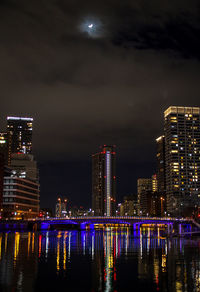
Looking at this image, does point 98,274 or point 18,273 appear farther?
point 98,274

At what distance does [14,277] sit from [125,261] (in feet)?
65.5

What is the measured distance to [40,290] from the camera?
33500 mm

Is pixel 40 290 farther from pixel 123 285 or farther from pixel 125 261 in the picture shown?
pixel 125 261

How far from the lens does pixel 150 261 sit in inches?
2156

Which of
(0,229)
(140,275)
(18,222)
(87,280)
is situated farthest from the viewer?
(18,222)

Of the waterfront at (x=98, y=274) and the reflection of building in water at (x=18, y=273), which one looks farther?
the waterfront at (x=98, y=274)

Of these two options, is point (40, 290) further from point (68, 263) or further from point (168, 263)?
point (168, 263)

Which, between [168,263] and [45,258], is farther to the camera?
[45,258]

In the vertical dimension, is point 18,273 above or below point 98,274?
above

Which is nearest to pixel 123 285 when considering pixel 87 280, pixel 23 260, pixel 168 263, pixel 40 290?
pixel 87 280

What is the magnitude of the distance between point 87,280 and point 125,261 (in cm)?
1679

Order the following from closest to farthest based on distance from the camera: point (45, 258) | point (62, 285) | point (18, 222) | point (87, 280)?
point (62, 285) → point (87, 280) → point (45, 258) → point (18, 222)

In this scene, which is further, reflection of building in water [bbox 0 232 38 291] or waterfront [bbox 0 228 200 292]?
waterfront [bbox 0 228 200 292]

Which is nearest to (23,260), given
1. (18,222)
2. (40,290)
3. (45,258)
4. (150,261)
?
(45,258)
